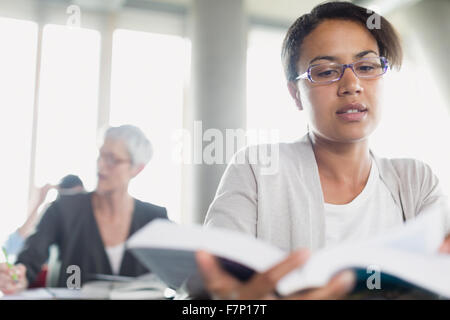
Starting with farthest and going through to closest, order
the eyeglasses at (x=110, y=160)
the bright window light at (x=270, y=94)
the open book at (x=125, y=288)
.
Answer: the bright window light at (x=270, y=94)
the eyeglasses at (x=110, y=160)
the open book at (x=125, y=288)

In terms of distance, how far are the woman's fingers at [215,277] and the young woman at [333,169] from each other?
20 centimetres

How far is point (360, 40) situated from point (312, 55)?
103 mm

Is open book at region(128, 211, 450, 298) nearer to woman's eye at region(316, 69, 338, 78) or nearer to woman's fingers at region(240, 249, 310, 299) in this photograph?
woman's fingers at region(240, 249, 310, 299)

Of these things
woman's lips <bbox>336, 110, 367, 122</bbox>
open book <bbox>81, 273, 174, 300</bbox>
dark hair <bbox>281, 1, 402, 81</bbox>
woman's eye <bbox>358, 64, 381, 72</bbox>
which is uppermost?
dark hair <bbox>281, 1, 402, 81</bbox>

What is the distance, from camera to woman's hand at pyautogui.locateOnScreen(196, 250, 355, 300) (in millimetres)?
449

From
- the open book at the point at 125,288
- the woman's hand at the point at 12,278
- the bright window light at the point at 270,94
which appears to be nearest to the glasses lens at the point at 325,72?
the bright window light at the point at 270,94

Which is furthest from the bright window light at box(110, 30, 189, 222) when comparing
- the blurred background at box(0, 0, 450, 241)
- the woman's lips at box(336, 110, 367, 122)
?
the woman's lips at box(336, 110, 367, 122)

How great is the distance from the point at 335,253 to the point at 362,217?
1.19 feet

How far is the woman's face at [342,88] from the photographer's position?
78 cm

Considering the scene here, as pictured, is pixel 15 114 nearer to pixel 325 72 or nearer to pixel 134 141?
pixel 134 141

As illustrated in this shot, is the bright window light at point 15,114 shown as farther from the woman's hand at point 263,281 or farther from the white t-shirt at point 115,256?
the woman's hand at point 263,281

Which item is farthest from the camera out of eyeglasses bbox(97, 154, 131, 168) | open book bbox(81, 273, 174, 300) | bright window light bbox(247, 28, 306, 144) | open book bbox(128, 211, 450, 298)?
bright window light bbox(247, 28, 306, 144)

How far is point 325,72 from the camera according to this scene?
2.62 feet

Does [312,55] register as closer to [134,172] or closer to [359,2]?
[359,2]
